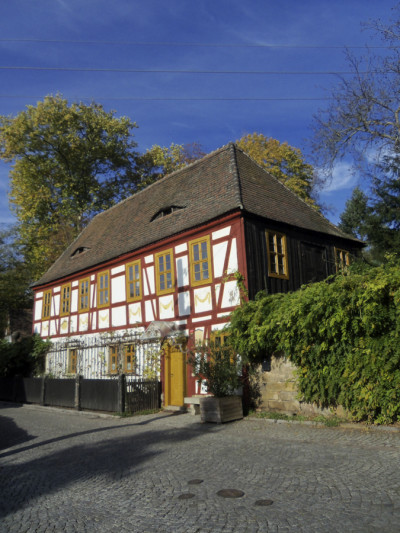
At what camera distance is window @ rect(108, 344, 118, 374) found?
17.8 m

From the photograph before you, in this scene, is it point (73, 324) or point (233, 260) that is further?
point (73, 324)

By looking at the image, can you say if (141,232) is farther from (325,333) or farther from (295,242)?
(325,333)

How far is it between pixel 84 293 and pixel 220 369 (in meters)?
10.9

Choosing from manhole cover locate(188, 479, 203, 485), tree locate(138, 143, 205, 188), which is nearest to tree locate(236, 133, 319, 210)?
tree locate(138, 143, 205, 188)

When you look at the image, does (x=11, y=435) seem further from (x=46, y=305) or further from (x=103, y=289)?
(x=46, y=305)

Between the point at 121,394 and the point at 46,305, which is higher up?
the point at 46,305

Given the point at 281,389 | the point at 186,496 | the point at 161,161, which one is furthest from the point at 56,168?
the point at 186,496

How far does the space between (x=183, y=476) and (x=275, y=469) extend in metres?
1.26

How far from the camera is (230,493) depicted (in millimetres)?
5297

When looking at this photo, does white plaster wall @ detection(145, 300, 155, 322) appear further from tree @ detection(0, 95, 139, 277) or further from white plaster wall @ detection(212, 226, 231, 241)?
tree @ detection(0, 95, 139, 277)

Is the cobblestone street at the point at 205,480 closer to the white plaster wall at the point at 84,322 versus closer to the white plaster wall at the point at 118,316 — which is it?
the white plaster wall at the point at 118,316

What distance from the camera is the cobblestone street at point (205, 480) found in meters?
4.49

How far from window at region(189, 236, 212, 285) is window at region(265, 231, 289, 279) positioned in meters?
1.90

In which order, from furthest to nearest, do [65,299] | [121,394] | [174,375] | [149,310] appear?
[65,299] < [149,310] < [174,375] < [121,394]
